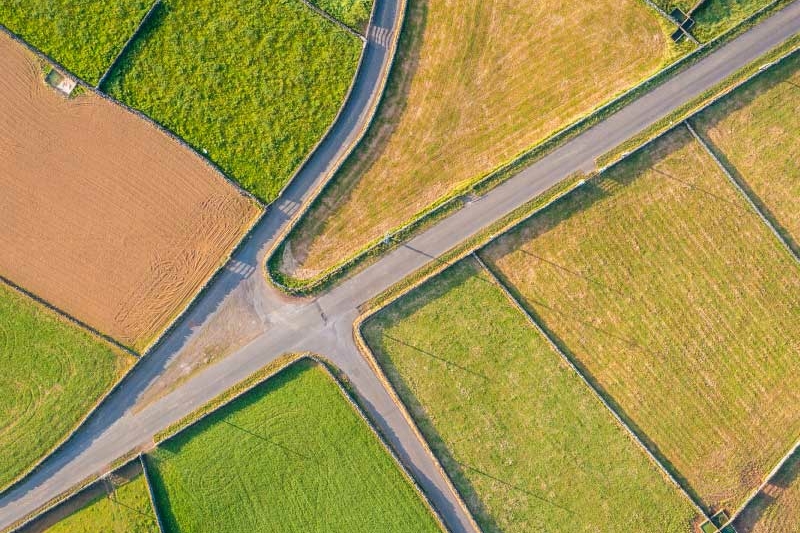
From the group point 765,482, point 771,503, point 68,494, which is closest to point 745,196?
point 765,482

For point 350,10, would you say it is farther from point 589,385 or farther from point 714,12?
point 589,385

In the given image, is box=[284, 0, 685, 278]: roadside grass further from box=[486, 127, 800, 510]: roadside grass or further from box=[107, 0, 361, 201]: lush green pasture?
box=[486, 127, 800, 510]: roadside grass

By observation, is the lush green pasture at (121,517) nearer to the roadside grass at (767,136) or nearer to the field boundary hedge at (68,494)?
the field boundary hedge at (68,494)

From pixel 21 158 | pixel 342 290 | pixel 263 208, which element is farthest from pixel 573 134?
pixel 21 158

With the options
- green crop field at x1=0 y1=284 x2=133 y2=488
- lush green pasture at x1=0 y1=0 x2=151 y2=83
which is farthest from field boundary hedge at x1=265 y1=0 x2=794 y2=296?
lush green pasture at x1=0 y1=0 x2=151 y2=83

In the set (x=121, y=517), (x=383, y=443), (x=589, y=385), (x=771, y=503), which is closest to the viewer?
(x=121, y=517)

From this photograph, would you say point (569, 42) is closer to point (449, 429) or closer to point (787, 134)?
point (787, 134)

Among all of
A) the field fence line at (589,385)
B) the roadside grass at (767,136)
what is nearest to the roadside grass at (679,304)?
the field fence line at (589,385)
